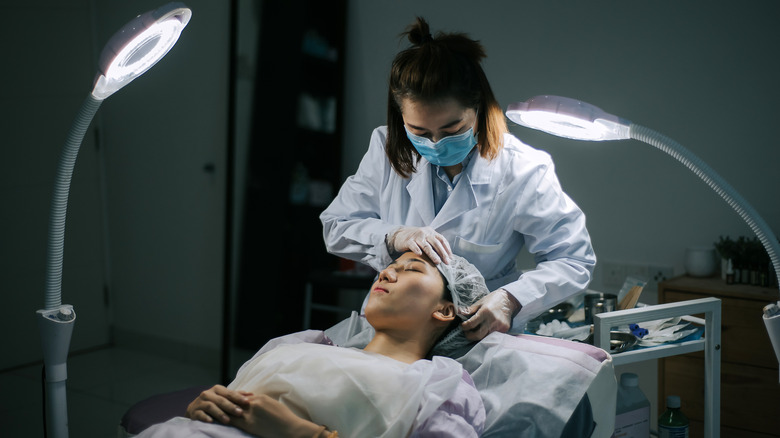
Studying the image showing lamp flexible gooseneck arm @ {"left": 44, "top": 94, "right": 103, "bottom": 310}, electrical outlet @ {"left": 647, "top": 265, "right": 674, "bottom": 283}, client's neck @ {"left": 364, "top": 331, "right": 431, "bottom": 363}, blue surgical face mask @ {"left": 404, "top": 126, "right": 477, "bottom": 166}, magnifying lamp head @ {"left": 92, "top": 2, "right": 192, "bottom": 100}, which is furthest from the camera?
electrical outlet @ {"left": 647, "top": 265, "right": 674, "bottom": 283}

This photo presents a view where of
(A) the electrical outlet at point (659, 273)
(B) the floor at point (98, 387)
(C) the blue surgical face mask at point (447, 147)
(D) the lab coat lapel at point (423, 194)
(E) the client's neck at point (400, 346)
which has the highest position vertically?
(C) the blue surgical face mask at point (447, 147)

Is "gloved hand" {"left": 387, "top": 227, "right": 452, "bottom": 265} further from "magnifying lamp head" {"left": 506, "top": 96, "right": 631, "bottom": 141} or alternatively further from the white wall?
the white wall

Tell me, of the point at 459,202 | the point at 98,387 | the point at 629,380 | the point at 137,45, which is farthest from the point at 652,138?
the point at 98,387

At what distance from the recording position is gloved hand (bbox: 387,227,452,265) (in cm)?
163

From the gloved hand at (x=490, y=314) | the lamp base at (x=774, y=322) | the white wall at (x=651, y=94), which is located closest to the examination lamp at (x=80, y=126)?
the gloved hand at (x=490, y=314)

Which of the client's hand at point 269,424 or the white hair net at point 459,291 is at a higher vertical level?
the white hair net at point 459,291

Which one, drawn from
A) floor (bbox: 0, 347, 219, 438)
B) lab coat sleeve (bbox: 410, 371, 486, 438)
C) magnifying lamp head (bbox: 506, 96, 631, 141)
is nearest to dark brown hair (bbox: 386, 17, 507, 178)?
magnifying lamp head (bbox: 506, 96, 631, 141)

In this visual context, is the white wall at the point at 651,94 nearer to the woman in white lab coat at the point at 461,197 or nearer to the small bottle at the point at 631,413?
the small bottle at the point at 631,413

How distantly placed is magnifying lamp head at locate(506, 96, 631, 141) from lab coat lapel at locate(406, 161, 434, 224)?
0.36 m

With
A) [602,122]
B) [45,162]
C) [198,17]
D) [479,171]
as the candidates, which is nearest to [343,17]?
[198,17]

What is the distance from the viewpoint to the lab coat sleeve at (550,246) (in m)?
1.66

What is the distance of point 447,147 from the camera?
5.57 ft

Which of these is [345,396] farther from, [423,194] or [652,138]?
[652,138]

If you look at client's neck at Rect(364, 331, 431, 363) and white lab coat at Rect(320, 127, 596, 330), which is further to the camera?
white lab coat at Rect(320, 127, 596, 330)
